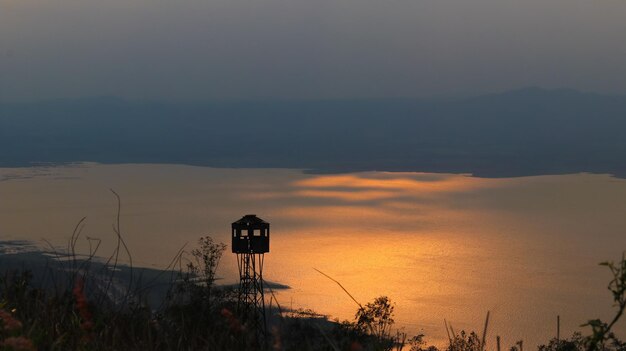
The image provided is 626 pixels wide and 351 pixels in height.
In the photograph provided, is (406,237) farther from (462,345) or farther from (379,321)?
(379,321)

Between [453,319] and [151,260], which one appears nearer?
[453,319]

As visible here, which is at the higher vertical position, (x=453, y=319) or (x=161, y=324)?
(x=161, y=324)

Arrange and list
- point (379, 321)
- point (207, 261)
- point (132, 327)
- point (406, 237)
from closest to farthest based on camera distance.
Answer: point (132, 327) → point (379, 321) → point (207, 261) → point (406, 237)

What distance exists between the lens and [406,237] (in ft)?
367

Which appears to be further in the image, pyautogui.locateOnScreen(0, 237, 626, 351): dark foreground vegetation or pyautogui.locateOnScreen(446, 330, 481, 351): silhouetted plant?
pyautogui.locateOnScreen(446, 330, 481, 351): silhouetted plant

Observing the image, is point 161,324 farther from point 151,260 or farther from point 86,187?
point 86,187

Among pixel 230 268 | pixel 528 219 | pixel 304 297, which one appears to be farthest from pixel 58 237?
pixel 528 219

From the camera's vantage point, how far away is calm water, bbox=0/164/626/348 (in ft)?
240

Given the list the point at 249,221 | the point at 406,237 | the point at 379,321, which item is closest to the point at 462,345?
the point at 379,321

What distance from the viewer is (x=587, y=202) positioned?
16875 cm

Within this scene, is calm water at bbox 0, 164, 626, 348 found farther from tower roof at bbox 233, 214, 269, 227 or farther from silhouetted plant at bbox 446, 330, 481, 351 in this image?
silhouetted plant at bbox 446, 330, 481, 351

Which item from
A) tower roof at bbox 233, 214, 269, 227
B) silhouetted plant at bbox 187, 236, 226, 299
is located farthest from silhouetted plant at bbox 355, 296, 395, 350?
tower roof at bbox 233, 214, 269, 227

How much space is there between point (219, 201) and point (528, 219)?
2288 inches

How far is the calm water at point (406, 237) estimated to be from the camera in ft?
240
